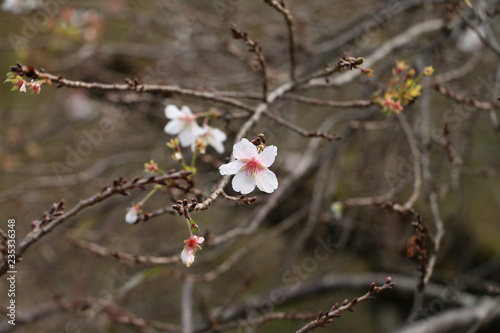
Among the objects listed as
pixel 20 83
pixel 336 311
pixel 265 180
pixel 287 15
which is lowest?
pixel 336 311

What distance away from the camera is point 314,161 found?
279cm

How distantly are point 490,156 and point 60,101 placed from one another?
12.4ft

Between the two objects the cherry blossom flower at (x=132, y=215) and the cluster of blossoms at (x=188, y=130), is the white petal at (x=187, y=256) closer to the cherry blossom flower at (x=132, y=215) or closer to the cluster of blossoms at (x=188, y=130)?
the cherry blossom flower at (x=132, y=215)

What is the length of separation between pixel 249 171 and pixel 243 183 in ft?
0.13

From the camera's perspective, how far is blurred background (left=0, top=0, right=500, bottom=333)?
2482mm

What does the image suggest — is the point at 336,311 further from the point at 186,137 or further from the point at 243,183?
the point at 186,137

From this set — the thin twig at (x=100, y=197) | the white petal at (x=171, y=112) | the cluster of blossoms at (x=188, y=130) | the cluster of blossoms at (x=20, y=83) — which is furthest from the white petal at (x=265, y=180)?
the cluster of blossoms at (x=20, y=83)

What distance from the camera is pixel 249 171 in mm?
1278

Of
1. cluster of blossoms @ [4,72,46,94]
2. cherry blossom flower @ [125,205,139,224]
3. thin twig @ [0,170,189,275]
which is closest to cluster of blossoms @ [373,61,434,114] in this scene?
thin twig @ [0,170,189,275]

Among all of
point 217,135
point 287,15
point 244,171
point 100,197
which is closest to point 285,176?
point 217,135

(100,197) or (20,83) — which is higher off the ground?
(20,83)

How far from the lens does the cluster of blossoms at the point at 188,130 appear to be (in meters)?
1.57

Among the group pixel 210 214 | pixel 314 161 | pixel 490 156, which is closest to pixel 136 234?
pixel 210 214

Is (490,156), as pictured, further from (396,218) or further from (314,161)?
(314,161)
